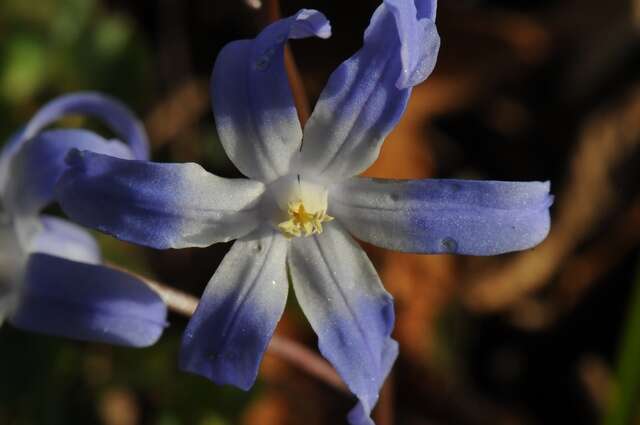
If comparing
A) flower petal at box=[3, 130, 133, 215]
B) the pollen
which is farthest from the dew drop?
flower petal at box=[3, 130, 133, 215]

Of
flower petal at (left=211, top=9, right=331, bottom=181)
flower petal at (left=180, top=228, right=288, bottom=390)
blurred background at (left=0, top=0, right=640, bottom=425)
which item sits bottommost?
blurred background at (left=0, top=0, right=640, bottom=425)

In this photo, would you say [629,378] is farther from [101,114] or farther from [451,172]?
[101,114]

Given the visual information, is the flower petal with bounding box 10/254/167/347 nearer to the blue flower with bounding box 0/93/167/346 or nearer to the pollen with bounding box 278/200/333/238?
the blue flower with bounding box 0/93/167/346

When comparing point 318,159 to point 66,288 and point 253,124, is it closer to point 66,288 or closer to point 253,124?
point 253,124

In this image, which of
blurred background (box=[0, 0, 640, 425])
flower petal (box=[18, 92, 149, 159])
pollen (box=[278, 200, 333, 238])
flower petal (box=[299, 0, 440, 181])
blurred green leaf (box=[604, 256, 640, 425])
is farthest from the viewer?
blurred background (box=[0, 0, 640, 425])

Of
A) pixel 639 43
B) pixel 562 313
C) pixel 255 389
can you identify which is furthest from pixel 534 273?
pixel 255 389

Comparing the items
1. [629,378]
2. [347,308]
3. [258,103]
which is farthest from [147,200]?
[629,378]

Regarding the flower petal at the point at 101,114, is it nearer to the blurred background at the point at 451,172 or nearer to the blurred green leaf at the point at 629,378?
the blurred background at the point at 451,172

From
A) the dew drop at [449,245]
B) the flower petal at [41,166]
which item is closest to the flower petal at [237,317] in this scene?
the dew drop at [449,245]
